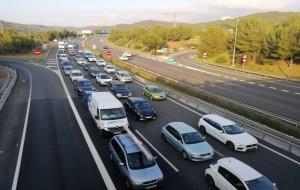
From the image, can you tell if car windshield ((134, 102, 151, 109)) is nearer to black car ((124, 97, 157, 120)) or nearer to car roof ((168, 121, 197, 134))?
black car ((124, 97, 157, 120))

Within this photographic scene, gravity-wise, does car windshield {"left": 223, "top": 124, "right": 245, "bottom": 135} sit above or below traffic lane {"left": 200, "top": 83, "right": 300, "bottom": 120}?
above

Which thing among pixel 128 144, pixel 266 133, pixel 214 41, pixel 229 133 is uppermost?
pixel 214 41

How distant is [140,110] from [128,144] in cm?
864

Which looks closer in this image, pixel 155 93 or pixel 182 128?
pixel 182 128

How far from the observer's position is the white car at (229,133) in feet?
59.0

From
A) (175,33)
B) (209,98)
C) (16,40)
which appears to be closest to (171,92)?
(209,98)

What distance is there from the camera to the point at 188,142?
17.2 metres

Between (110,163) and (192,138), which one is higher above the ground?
(192,138)

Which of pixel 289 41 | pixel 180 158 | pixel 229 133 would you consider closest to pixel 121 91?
pixel 229 133

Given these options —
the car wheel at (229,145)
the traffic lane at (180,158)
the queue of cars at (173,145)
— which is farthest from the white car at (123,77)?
the car wheel at (229,145)

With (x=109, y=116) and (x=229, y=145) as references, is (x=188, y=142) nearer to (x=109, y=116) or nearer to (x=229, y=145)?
(x=229, y=145)

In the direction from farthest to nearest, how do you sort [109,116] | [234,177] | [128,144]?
[109,116], [128,144], [234,177]

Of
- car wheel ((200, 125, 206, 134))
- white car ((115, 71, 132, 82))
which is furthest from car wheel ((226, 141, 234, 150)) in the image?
white car ((115, 71, 132, 82))

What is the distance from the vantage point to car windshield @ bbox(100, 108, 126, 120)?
20331 millimetres
